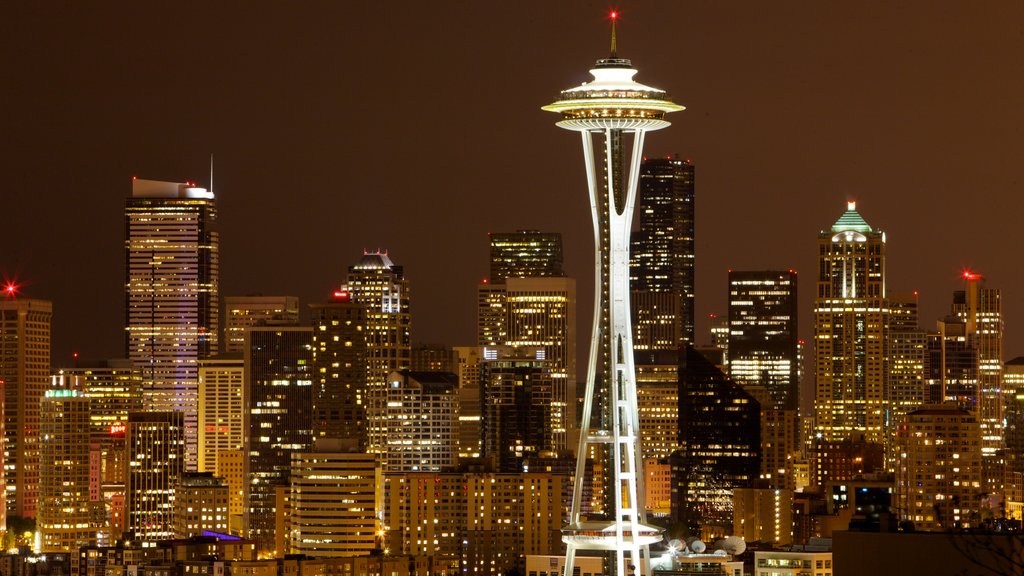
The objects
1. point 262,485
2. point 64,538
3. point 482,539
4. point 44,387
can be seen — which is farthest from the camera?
point 44,387

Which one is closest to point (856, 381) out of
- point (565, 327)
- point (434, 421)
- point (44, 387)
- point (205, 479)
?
point (565, 327)

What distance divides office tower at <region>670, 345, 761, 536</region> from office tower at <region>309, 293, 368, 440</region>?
15.7 meters

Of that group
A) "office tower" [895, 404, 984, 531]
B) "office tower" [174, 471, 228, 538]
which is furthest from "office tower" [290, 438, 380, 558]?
"office tower" [895, 404, 984, 531]

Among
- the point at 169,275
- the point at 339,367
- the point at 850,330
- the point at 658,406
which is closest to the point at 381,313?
the point at 339,367

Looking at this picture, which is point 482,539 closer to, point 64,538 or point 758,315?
point 64,538

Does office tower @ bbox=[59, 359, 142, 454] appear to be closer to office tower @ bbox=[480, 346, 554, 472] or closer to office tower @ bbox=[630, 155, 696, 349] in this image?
office tower @ bbox=[480, 346, 554, 472]

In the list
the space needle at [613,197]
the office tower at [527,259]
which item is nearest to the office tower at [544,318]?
the office tower at [527,259]

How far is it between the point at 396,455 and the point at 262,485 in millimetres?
7404

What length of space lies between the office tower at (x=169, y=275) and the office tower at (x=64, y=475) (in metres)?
26.6

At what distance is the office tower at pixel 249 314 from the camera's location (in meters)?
135

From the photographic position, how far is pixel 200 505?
11619 cm

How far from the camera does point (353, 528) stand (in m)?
99.9

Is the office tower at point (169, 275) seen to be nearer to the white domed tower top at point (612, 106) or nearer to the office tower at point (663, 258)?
the office tower at point (663, 258)

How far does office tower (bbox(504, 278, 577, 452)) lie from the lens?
129 meters
